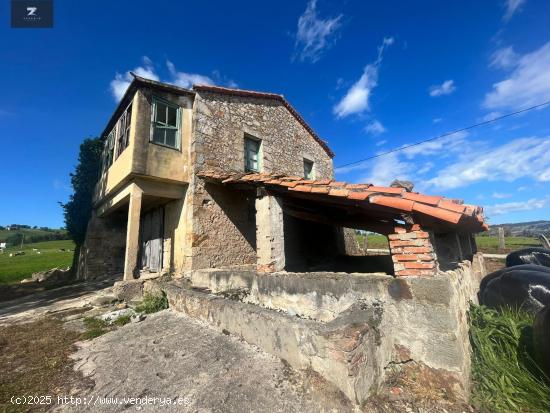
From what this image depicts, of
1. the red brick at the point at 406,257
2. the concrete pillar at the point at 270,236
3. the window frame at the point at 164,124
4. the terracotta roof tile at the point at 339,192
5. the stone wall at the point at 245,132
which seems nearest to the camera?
the red brick at the point at 406,257

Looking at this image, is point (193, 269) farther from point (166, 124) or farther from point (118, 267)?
point (118, 267)

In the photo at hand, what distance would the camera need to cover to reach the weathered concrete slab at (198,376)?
2297mm

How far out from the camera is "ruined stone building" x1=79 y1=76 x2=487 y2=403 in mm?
2697

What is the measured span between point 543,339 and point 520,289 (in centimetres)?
204

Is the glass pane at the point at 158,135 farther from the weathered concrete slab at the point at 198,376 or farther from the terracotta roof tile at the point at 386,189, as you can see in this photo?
the terracotta roof tile at the point at 386,189

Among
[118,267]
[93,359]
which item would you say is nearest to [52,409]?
[93,359]

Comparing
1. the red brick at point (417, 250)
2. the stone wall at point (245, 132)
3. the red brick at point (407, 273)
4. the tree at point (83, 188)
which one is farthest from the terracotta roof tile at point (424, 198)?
the tree at point (83, 188)

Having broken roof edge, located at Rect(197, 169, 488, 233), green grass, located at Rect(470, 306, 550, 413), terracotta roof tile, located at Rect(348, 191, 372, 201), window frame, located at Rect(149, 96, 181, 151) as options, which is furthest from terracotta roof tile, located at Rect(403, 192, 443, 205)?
window frame, located at Rect(149, 96, 181, 151)

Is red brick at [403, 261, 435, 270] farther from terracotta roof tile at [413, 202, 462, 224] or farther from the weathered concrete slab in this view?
the weathered concrete slab

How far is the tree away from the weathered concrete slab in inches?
381

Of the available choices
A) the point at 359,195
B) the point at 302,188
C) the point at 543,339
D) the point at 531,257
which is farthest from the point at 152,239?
the point at 531,257

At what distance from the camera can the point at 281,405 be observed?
7.41ft

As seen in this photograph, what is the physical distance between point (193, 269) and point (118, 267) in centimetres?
670

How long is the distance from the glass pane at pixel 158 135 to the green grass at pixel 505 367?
8065 millimetres
